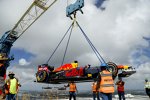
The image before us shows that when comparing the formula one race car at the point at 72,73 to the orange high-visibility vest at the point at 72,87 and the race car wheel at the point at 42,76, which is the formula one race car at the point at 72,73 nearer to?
the race car wheel at the point at 42,76

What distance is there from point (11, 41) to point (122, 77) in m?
31.4

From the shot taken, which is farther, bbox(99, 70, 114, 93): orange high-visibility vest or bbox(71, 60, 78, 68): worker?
bbox(71, 60, 78, 68): worker

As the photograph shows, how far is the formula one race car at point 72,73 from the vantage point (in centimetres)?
1839

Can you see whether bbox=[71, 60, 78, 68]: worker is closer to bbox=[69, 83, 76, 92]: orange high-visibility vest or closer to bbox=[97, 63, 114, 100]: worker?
bbox=[69, 83, 76, 92]: orange high-visibility vest

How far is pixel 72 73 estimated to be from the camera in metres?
19.1

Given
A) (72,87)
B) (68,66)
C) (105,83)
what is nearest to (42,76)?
(68,66)

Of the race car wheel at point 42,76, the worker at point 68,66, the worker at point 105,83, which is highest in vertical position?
the worker at point 68,66

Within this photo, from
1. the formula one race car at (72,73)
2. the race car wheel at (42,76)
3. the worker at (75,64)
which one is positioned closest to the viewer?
the formula one race car at (72,73)

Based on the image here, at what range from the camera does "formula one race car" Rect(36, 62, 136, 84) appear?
1839 cm

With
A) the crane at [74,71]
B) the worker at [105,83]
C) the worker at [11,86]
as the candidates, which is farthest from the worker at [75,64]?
the worker at [105,83]

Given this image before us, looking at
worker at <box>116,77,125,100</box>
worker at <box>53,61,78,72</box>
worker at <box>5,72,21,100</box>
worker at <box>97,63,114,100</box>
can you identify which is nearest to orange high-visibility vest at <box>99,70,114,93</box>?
worker at <box>97,63,114,100</box>

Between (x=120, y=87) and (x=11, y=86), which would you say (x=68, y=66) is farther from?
(x=11, y=86)

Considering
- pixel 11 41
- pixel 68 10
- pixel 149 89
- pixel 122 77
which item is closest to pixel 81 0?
pixel 68 10

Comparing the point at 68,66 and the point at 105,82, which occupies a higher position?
the point at 68,66
